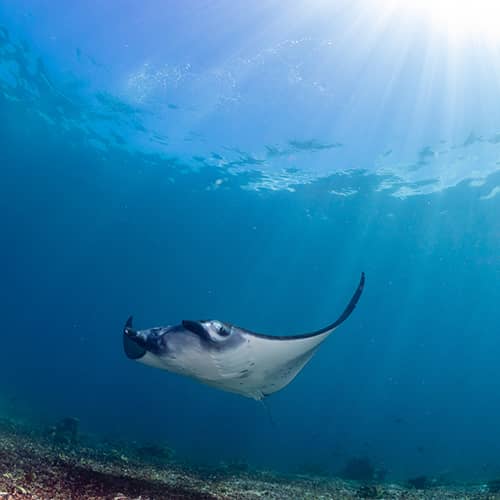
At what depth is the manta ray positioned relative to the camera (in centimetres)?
383

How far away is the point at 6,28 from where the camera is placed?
61.1 ft

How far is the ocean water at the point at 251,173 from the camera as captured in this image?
16953 millimetres

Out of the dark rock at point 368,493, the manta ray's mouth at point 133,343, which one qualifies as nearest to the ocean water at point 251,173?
the dark rock at point 368,493

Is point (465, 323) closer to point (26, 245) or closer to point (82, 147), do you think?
point (82, 147)

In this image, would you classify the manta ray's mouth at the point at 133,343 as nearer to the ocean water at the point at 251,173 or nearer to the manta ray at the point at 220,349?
the manta ray at the point at 220,349

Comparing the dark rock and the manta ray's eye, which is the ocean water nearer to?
the dark rock

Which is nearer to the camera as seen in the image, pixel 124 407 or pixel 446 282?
pixel 446 282

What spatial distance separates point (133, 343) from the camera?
4.33 m

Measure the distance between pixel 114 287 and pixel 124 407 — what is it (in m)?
20.9

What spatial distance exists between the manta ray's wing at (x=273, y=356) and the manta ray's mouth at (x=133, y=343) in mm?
1058

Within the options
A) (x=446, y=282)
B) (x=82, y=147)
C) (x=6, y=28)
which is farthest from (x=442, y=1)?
(x=446, y=282)

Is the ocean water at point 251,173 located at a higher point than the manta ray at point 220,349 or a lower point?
higher

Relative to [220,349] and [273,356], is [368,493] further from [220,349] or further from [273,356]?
[220,349]

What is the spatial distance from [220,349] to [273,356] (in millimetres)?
869
